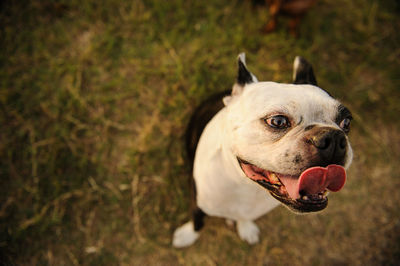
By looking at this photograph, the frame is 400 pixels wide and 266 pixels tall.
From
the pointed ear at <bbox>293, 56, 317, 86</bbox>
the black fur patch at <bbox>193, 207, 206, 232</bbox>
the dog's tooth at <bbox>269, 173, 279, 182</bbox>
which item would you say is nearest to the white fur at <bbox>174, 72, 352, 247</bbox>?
the dog's tooth at <bbox>269, 173, 279, 182</bbox>

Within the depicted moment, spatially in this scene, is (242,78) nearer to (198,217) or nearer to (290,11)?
(198,217)

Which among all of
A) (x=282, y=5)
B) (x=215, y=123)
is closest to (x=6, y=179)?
(x=215, y=123)

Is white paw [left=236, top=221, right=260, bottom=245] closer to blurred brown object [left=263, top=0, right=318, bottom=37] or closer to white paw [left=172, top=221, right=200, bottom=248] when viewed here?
white paw [left=172, top=221, right=200, bottom=248]

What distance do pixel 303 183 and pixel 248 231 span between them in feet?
5.86

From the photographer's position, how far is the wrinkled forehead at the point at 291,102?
57.7 inches

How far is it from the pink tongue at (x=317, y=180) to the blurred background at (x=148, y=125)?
Result: 1.77 meters

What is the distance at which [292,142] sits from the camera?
1361mm

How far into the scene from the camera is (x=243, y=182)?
1710mm

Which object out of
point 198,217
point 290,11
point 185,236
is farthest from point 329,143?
point 290,11

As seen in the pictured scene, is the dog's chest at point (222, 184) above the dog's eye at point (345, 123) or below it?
below

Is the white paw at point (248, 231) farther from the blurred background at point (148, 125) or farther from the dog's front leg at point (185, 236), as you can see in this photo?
the dog's front leg at point (185, 236)

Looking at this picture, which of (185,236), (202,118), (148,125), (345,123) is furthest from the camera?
(148,125)

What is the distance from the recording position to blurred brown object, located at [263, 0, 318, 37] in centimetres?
314

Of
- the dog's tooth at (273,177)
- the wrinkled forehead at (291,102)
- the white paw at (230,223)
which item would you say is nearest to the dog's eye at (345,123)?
the wrinkled forehead at (291,102)
